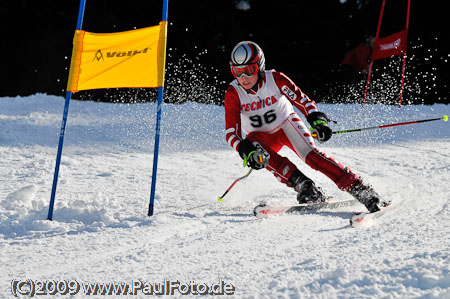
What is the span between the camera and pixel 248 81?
3439mm

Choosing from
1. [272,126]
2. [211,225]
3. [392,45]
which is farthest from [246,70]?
[392,45]

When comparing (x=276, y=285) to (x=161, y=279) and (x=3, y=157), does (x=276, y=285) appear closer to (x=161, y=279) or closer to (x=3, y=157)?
(x=161, y=279)

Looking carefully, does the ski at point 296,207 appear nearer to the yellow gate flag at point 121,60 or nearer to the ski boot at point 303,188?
the ski boot at point 303,188

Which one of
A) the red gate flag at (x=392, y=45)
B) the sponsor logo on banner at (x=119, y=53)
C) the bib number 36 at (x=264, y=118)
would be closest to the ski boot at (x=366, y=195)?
the bib number 36 at (x=264, y=118)

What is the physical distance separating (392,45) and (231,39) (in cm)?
563

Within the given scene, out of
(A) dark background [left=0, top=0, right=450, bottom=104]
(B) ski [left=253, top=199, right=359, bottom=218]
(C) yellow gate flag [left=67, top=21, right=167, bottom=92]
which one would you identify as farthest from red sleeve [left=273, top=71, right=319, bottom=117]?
(A) dark background [left=0, top=0, right=450, bottom=104]

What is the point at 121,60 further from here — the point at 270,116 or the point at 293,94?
the point at 293,94

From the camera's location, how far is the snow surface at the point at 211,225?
202 cm

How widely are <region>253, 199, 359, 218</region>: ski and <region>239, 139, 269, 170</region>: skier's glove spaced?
0.95 feet

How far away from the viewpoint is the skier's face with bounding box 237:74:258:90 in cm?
343

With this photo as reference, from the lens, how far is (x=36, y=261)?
2404mm

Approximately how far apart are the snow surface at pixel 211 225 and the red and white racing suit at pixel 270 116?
490mm

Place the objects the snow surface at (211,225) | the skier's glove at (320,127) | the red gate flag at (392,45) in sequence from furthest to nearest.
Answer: the red gate flag at (392,45) < the skier's glove at (320,127) < the snow surface at (211,225)

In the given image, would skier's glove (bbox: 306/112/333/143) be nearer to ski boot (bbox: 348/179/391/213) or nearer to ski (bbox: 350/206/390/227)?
ski boot (bbox: 348/179/391/213)
